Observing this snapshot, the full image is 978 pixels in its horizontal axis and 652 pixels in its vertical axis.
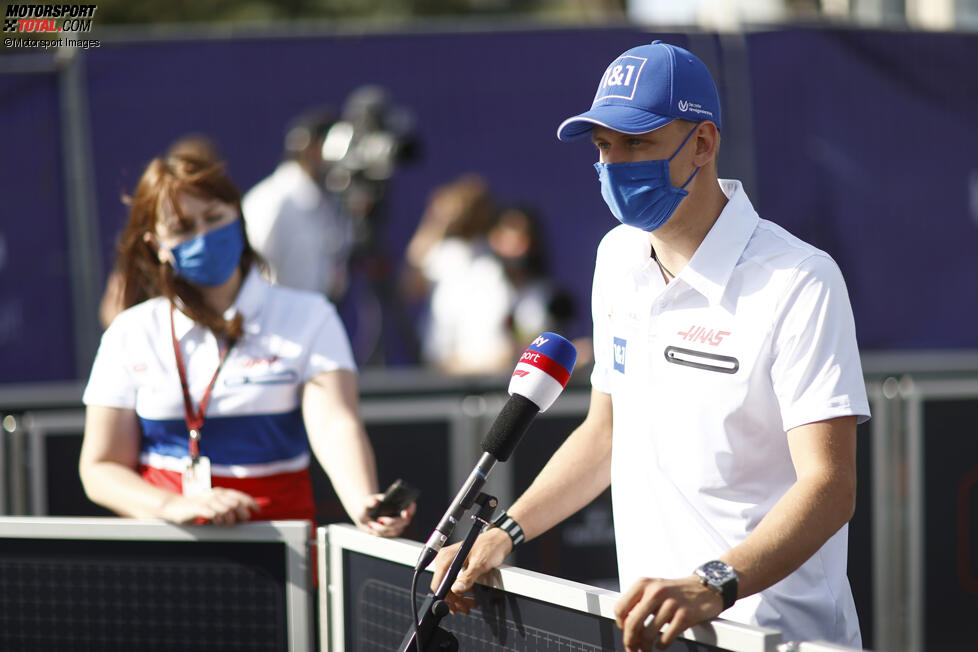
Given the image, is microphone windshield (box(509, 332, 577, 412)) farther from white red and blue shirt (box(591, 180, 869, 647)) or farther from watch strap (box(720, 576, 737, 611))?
watch strap (box(720, 576, 737, 611))

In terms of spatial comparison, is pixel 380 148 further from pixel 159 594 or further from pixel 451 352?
pixel 159 594

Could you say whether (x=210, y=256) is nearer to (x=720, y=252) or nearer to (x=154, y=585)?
(x=154, y=585)

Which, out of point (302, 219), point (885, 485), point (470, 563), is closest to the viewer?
point (470, 563)

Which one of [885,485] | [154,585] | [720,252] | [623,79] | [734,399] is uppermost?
[623,79]

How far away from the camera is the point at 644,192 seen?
2502 millimetres

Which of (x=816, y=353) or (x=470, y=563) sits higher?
(x=816, y=353)

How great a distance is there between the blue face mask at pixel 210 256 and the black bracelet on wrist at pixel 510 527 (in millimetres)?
1381

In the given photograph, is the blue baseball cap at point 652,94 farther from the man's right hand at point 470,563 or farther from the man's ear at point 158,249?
the man's ear at point 158,249

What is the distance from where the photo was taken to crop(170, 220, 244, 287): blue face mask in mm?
3438

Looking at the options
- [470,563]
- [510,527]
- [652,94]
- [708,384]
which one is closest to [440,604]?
[470,563]

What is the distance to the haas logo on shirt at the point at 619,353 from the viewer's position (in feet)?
8.61

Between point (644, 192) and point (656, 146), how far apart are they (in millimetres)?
99

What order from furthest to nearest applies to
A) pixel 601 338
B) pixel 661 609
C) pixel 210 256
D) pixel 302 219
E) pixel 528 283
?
pixel 528 283
pixel 302 219
pixel 210 256
pixel 601 338
pixel 661 609

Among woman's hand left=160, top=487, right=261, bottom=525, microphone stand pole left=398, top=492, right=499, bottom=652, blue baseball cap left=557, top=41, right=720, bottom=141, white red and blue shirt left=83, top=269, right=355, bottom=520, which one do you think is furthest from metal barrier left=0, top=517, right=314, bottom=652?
blue baseball cap left=557, top=41, right=720, bottom=141
